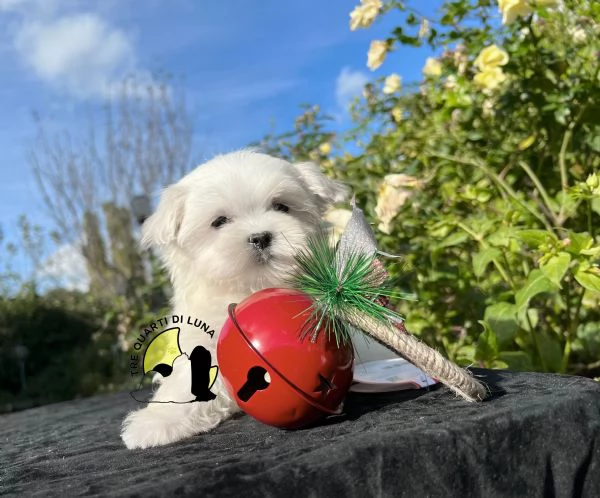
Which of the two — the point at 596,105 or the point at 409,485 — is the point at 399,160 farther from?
the point at 409,485

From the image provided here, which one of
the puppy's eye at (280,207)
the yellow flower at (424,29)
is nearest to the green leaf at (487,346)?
the puppy's eye at (280,207)

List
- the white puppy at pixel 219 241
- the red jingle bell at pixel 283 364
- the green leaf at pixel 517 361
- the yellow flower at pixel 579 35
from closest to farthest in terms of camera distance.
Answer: the red jingle bell at pixel 283 364 < the white puppy at pixel 219 241 < the green leaf at pixel 517 361 < the yellow flower at pixel 579 35

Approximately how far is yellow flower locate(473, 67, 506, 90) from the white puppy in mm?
1039

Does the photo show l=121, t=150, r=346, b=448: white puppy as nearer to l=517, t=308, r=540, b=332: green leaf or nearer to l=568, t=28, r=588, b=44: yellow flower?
l=517, t=308, r=540, b=332: green leaf

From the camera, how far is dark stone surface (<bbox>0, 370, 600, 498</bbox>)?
3.66 ft


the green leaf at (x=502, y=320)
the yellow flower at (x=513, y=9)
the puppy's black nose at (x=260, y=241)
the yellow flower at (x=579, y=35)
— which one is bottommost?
the green leaf at (x=502, y=320)

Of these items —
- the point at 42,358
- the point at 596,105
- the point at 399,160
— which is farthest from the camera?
the point at 42,358

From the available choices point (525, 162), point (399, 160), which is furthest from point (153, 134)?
point (525, 162)

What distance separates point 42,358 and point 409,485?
33.8ft

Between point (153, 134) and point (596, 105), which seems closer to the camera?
point (596, 105)

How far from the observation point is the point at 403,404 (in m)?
1.70

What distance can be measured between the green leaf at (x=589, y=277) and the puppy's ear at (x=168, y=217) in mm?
1419

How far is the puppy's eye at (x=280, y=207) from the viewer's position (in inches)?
83.2

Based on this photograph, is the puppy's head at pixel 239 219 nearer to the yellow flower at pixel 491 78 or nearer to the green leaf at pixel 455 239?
the green leaf at pixel 455 239
